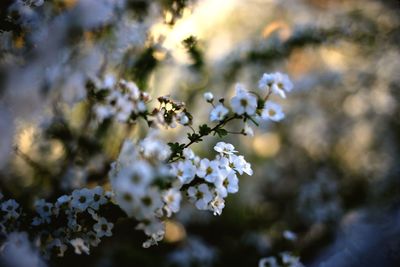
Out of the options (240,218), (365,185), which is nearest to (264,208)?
(240,218)

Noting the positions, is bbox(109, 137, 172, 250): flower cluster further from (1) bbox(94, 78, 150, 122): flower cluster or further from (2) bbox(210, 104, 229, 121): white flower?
(2) bbox(210, 104, 229, 121): white flower

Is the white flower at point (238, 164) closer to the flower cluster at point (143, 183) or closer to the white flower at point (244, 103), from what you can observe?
the white flower at point (244, 103)

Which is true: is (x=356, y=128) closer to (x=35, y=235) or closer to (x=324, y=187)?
(x=324, y=187)

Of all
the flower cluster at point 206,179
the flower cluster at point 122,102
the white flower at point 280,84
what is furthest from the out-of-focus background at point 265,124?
the flower cluster at point 206,179

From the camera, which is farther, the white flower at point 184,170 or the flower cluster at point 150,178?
the white flower at point 184,170

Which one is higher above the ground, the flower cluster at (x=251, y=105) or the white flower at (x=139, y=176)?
the flower cluster at (x=251, y=105)

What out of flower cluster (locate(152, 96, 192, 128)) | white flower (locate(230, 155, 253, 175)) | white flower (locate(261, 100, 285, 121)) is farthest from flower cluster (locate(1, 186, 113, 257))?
white flower (locate(261, 100, 285, 121))

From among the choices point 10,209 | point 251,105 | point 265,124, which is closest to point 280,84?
point 251,105
